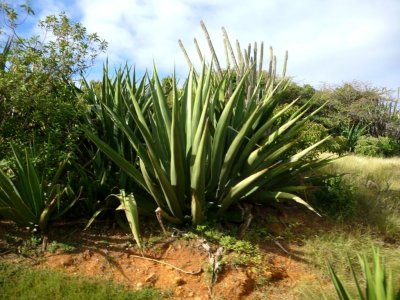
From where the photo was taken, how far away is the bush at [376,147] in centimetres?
1426

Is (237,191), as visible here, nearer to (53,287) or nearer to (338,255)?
(338,255)

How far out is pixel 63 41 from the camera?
4867mm

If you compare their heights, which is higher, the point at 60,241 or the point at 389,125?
the point at 389,125


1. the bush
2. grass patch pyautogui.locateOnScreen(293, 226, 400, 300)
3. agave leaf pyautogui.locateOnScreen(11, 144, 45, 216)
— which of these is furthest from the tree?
the bush

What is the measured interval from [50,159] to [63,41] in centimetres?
137

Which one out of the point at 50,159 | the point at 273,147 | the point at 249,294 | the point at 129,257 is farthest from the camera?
the point at 273,147

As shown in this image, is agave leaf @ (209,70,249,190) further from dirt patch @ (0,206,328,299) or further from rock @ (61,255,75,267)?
rock @ (61,255,75,267)

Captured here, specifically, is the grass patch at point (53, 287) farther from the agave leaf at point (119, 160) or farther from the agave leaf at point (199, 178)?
the agave leaf at point (119, 160)

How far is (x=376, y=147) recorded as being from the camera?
47.9 ft

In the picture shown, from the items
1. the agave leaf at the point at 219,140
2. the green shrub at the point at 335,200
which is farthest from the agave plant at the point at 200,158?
the green shrub at the point at 335,200

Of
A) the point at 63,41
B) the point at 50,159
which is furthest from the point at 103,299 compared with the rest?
the point at 63,41

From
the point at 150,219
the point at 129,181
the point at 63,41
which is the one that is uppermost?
the point at 63,41

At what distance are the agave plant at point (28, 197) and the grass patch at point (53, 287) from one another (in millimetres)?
518

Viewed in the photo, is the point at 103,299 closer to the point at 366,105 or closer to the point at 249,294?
the point at 249,294
